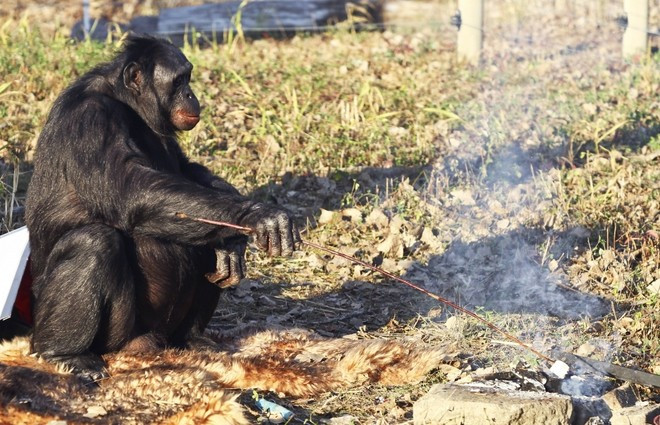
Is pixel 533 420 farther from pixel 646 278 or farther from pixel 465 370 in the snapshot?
pixel 646 278

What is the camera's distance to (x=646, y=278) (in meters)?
5.96

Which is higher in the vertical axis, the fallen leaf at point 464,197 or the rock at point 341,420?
the fallen leaf at point 464,197

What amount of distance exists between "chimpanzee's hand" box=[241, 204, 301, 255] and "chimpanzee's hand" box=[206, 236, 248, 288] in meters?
0.70

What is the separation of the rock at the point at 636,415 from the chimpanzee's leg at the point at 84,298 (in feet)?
7.41

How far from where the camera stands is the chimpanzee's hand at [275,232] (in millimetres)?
4570

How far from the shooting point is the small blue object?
14.6 feet

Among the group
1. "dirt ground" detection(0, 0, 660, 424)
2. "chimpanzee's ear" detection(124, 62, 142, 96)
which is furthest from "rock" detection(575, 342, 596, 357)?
"chimpanzee's ear" detection(124, 62, 142, 96)

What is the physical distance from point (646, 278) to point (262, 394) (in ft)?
8.24

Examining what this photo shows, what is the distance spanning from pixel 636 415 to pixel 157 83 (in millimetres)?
2833

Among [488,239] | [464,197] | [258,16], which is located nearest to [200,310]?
[488,239]

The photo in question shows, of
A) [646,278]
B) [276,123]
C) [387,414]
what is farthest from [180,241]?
[276,123]

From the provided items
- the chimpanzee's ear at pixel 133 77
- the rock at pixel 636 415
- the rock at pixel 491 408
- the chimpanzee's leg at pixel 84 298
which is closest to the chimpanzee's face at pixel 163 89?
the chimpanzee's ear at pixel 133 77

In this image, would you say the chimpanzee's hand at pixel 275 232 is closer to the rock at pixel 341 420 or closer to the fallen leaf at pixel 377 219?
the rock at pixel 341 420

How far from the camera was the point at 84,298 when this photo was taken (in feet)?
15.6
